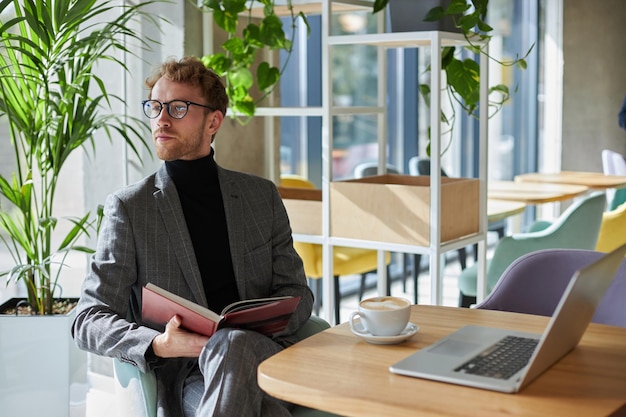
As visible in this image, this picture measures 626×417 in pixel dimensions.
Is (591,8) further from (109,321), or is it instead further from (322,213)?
(109,321)

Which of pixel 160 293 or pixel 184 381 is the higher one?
pixel 160 293

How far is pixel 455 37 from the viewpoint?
3.10 metres

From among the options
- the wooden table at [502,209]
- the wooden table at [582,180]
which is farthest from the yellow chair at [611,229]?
the wooden table at [582,180]

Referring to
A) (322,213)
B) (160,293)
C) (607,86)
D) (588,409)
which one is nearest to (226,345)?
(160,293)

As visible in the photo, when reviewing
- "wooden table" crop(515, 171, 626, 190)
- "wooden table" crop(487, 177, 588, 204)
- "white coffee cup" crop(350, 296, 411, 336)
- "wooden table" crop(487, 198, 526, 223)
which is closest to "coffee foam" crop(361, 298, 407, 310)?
"white coffee cup" crop(350, 296, 411, 336)

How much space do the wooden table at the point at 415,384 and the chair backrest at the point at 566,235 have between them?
1757mm

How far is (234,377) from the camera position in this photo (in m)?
1.90

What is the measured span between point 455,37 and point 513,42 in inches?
215

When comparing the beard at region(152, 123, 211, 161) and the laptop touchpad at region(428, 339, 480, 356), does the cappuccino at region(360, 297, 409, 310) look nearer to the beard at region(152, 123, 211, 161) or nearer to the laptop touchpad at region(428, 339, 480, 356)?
the laptop touchpad at region(428, 339, 480, 356)

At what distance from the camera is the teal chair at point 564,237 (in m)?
3.49

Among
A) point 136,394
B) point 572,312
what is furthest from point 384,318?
point 136,394

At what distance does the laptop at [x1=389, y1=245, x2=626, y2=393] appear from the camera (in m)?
1.40

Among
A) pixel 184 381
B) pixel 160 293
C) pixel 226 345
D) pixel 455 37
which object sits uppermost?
pixel 455 37

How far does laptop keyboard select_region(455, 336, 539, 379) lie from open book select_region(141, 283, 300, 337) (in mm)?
554
